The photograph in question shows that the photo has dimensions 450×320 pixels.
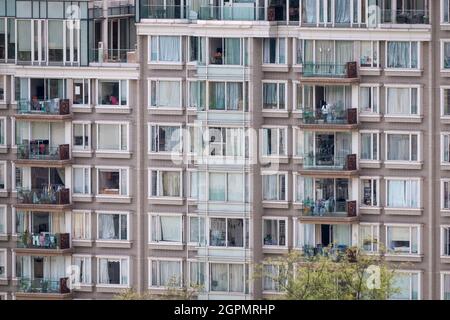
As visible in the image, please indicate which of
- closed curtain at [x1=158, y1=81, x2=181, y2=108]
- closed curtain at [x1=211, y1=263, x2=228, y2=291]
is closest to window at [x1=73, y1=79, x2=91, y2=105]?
closed curtain at [x1=158, y1=81, x2=181, y2=108]

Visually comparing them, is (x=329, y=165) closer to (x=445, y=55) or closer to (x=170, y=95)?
(x=445, y=55)

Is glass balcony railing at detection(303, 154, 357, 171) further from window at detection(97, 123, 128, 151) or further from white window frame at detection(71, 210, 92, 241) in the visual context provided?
white window frame at detection(71, 210, 92, 241)

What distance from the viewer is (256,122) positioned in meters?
41.8

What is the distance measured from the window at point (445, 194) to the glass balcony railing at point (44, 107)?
8515 mm

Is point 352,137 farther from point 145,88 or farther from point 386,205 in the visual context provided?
point 145,88

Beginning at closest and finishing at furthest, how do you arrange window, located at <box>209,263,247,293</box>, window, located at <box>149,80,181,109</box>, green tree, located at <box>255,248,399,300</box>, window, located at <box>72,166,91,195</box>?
green tree, located at <box>255,248,399,300</box>
window, located at <box>209,263,247,293</box>
window, located at <box>149,80,181,109</box>
window, located at <box>72,166,91,195</box>

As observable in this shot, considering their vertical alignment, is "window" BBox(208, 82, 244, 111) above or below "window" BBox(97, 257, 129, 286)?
above

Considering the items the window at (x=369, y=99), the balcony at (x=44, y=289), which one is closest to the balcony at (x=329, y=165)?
the window at (x=369, y=99)

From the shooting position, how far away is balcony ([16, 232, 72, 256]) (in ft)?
143

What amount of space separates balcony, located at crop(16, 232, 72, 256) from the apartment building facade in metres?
0.04

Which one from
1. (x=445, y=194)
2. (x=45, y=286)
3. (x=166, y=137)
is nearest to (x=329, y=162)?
(x=445, y=194)

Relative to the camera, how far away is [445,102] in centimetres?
4081

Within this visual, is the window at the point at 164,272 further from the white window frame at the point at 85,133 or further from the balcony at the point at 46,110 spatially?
the balcony at the point at 46,110
